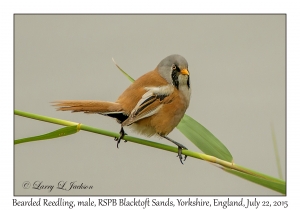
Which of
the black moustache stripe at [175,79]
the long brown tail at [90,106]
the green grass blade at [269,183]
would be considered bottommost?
the green grass blade at [269,183]

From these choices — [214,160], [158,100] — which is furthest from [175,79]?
[214,160]

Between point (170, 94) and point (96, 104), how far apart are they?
0.56 m

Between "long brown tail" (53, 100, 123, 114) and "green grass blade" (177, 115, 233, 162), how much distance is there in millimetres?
486

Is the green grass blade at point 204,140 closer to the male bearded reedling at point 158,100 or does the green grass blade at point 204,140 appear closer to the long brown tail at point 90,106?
the male bearded reedling at point 158,100

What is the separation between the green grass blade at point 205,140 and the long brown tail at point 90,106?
1.59 ft

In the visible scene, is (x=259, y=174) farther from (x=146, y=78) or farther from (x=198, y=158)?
(x=146, y=78)

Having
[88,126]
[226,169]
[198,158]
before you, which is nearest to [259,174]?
[226,169]

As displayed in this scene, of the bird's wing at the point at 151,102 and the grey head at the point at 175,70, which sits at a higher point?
the grey head at the point at 175,70

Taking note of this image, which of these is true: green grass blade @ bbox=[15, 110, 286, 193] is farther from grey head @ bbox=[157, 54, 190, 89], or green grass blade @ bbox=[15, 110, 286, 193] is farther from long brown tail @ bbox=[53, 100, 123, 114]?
grey head @ bbox=[157, 54, 190, 89]

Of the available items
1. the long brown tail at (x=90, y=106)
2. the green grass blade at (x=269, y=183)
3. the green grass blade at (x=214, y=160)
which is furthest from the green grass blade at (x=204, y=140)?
the long brown tail at (x=90, y=106)

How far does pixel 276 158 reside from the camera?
74.0 inches

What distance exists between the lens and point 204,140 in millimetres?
2053

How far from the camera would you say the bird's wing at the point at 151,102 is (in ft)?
7.32

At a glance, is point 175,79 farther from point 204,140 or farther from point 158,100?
point 204,140
